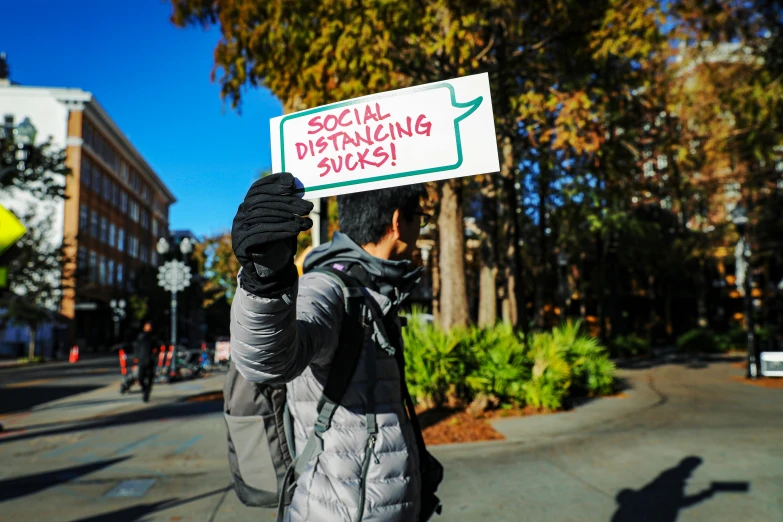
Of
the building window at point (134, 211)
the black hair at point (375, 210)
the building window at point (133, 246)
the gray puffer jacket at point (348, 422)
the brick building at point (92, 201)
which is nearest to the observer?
the gray puffer jacket at point (348, 422)

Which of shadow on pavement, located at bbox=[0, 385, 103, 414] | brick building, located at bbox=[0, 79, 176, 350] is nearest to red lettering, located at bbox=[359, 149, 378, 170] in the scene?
shadow on pavement, located at bbox=[0, 385, 103, 414]

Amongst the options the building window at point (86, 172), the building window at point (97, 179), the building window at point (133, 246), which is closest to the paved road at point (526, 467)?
the building window at point (86, 172)

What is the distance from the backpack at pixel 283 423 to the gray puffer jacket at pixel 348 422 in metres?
0.04

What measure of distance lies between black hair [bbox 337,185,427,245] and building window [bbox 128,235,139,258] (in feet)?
228

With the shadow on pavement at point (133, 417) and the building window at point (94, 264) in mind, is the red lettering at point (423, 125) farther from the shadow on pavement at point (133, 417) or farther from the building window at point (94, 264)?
the building window at point (94, 264)

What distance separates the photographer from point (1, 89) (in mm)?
49438

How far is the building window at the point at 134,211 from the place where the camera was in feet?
223

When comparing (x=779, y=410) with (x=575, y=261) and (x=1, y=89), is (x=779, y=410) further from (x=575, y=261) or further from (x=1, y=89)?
(x=1, y=89)

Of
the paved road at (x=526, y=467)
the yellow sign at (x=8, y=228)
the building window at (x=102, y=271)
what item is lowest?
the paved road at (x=526, y=467)

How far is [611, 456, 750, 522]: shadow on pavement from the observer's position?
4578 mm

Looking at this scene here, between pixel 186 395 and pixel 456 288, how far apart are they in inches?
296

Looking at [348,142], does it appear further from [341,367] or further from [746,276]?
[746,276]

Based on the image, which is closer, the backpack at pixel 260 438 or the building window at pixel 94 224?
the backpack at pixel 260 438

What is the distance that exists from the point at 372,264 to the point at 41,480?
18.8 ft
